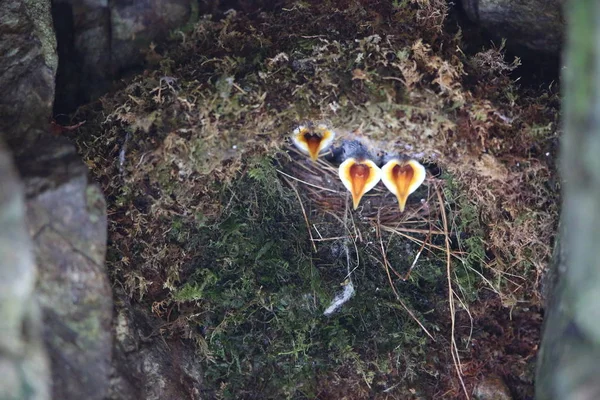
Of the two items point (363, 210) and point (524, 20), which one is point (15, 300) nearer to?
point (363, 210)

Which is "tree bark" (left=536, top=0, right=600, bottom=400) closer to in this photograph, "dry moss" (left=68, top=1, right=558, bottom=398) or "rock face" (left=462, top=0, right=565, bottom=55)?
"dry moss" (left=68, top=1, right=558, bottom=398)

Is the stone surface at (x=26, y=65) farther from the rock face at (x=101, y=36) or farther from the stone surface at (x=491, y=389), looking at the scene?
the stone surface at (x=491, y=389)

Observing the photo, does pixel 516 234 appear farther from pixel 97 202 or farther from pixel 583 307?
pixel 97 202

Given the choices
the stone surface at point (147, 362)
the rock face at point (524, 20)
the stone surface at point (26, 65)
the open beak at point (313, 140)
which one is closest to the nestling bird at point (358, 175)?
the open beak at point (313, 140)

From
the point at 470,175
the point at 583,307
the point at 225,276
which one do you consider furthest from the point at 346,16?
the point at 583,307

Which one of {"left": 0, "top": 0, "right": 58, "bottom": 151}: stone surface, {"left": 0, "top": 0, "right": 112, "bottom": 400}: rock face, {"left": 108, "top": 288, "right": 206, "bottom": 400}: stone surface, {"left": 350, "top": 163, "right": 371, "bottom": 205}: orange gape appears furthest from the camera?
{"left": 350, "top": 163, "right": 371, "bottom": 205}: orange gape

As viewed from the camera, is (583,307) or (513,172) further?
(513,172)

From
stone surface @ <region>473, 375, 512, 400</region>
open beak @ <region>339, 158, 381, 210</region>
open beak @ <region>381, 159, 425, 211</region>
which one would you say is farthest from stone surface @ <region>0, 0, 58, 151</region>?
stone surface @ <region>473, 375, 512, 400</region>
